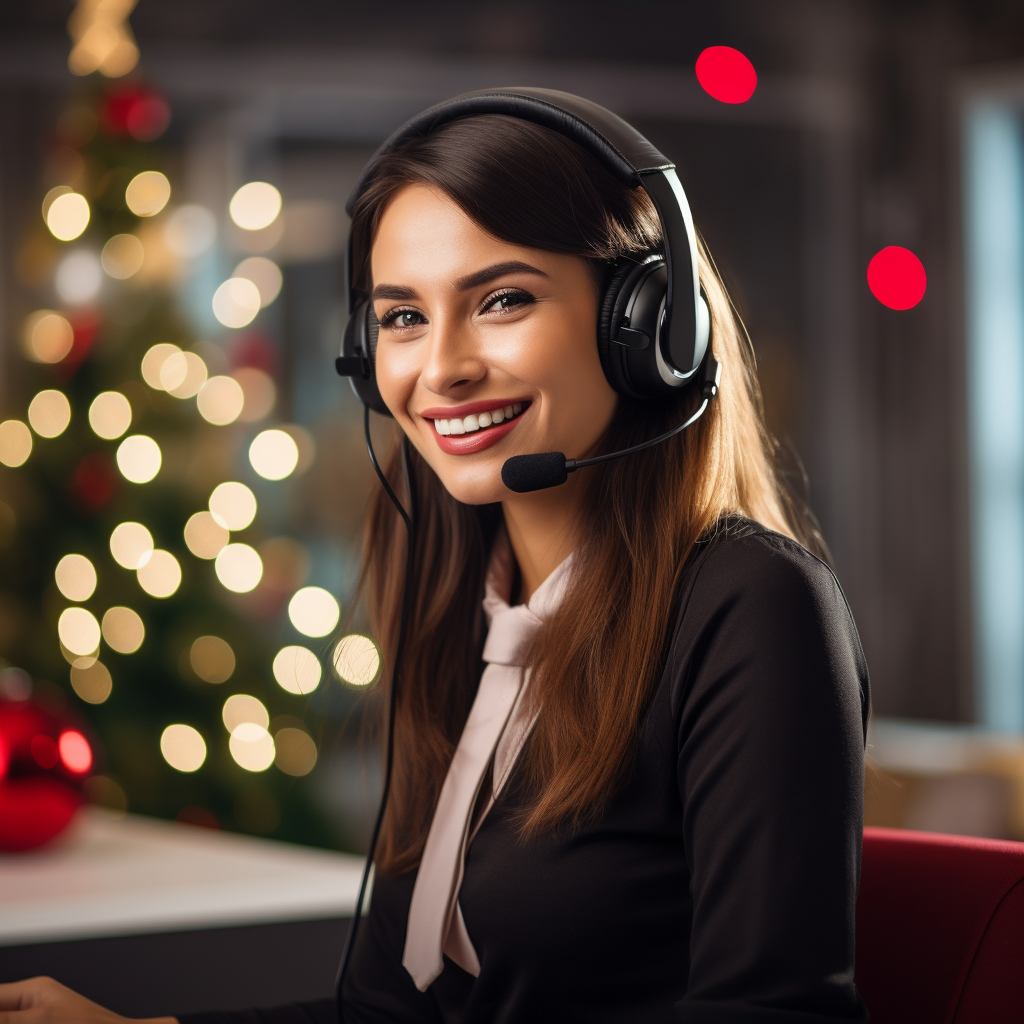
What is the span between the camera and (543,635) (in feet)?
3.27

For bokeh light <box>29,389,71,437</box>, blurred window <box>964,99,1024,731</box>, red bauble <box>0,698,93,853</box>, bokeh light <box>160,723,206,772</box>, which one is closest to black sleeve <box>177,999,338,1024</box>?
red bauble <box>0,698,93,853</box>

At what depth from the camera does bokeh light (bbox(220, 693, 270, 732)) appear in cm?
260

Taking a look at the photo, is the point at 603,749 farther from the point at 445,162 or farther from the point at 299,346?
→ the point at 299,346

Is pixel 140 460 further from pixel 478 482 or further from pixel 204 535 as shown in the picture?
pixel 478 482

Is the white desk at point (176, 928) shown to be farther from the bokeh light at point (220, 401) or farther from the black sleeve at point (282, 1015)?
the bokeh light at point (220, 401)

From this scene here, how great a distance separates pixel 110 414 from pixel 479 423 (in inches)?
72.6

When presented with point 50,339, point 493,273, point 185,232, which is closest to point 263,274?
point 185,232

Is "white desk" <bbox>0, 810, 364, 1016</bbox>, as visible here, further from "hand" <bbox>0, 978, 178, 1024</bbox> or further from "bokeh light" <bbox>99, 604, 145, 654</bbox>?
"bokeh light" <bbox>99, 604, 145, 654</bbox>

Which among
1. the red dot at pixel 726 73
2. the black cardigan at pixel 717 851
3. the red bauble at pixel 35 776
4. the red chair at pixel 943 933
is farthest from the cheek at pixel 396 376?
the red dot at pixel 726 73

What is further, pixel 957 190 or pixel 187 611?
pixel 957 190

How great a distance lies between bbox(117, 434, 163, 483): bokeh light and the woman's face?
1.73m

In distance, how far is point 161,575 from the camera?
2605mm

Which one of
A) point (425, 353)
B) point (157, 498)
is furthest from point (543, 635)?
point (157, 498)

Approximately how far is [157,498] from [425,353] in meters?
1.76
